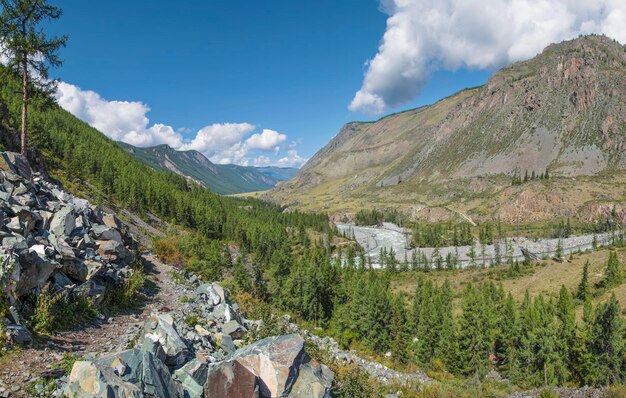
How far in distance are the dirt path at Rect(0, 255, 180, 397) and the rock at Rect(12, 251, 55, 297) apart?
2322mm

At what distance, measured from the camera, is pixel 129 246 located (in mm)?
27719

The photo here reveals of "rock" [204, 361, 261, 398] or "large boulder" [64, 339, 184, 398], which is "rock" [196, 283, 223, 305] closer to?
"large boulder" [64, 339, 184, 398]

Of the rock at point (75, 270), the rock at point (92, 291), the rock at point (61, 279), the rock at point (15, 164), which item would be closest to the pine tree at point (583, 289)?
the rock at point (92, 291)

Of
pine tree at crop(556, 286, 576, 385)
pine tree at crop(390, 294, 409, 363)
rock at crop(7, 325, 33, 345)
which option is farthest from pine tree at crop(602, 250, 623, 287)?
rock at crop(7, 325, 33, 345)

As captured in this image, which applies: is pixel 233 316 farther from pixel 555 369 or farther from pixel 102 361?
pixel 555 369

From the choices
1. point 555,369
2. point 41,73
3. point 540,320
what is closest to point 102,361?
point 41,73

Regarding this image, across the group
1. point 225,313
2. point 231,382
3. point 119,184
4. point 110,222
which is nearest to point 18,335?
point 231,382

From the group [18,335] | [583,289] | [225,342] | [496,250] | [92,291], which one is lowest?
[583,289]

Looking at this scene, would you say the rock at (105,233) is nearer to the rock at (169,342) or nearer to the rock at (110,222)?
the rock at (110,222)

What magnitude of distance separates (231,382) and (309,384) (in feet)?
10.0

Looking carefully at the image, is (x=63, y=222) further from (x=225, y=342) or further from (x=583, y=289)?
(x=583, y=289)

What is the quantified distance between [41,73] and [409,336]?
57.3 m

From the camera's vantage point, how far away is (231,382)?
12492 mm

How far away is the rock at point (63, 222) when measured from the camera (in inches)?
791
